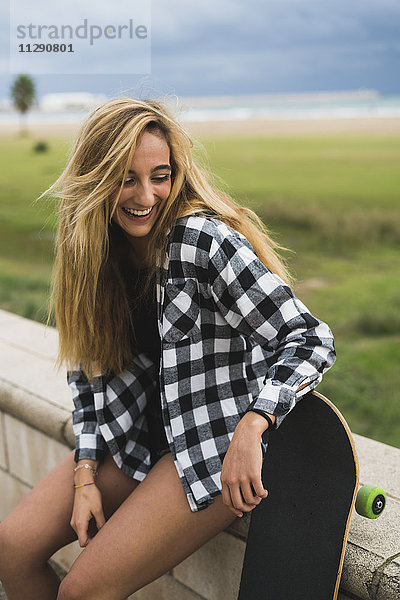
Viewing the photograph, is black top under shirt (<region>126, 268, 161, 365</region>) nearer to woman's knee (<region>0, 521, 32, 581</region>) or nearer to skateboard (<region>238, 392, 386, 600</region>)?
skateboard (<region>238, 392, 386, 600</region>)

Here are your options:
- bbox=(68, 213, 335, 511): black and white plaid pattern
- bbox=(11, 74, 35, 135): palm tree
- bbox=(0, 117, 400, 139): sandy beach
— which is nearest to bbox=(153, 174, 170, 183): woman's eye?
bbox=(68, 213, 335, 511): black and white plaid pattern

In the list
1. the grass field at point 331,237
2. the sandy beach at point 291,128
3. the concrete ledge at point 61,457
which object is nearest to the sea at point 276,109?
the sandy beach at point 291,128

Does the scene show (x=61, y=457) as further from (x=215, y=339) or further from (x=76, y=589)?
(x=215, y=339)

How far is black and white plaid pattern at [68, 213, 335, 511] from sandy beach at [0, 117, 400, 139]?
34.5 m

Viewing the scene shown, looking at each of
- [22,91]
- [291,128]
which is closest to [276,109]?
[291,128]

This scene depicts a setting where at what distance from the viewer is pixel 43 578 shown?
6.14ft

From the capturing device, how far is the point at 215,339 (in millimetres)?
1739

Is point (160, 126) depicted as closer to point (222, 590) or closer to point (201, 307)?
point (201, 307)

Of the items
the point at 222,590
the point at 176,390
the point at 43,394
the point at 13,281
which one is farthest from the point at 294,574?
the point at 13,281

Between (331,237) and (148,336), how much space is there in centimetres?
1210

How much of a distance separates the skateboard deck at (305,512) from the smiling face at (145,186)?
61cm

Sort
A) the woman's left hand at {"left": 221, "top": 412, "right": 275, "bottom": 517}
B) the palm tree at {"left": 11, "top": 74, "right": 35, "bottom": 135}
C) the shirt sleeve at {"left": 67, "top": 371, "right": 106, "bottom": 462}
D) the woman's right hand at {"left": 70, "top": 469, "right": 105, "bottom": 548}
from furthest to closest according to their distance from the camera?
the palm tree at {"left": 11, "top": 74, "right": 35, "bottom": 135}
the shirt sleeve at {"left": 67, "top": 371, "right": 106, "bottom": 462}
the woman's right hand at {"left": 70, "top": 469, "right": 105, "bottom": 548}
the woman's left hand at {"left": 221, "top": 412, "right": 275, "bottom": 517}

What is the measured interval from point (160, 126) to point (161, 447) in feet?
2.89

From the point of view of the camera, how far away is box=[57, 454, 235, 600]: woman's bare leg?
5.32ft
